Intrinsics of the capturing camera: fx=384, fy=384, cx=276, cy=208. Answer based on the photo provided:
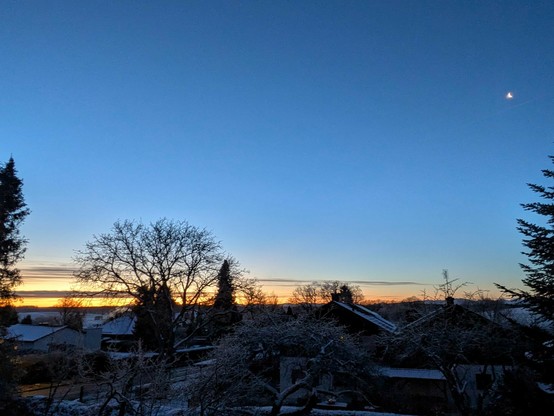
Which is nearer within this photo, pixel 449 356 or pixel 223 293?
pixel 449 356

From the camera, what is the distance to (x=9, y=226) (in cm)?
2533

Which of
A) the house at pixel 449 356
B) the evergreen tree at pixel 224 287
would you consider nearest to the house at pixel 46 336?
the evergreen tree at pixel 224 287

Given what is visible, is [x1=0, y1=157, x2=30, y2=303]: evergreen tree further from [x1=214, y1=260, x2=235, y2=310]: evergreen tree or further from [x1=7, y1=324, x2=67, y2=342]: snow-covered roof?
[x1=7, y1=324, x2=67, y2=342]: snow-covered roof

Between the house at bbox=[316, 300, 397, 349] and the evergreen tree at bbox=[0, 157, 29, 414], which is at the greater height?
the evergreen tree at bbox=[0, 157, 29, 414]

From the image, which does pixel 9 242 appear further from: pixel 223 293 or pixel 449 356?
pixel 449 356

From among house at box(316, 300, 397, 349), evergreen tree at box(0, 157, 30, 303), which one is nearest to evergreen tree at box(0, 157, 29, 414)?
evergreen tree at box(0, 157, 30, 303)

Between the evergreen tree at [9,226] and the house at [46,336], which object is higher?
the evergreen tree at [9,226]

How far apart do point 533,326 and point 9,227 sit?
2960cm

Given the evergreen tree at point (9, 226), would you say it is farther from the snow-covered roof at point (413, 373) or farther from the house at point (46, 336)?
the house at point (46, 336)

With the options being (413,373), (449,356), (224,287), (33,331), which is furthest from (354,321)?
(33,331)

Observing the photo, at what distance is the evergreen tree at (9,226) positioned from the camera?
24.2 metres

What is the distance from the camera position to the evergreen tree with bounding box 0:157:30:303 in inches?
953

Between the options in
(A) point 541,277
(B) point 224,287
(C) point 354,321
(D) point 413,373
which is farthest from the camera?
(B) point 224,287

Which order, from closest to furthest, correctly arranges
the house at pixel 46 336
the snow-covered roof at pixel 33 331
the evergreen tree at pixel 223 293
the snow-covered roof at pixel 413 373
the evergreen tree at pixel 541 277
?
1. the evergreen tree at pixel 541 277
2. the snow-covered roof at pixel 413 373
3. the evergreen tree at pixel 223 293
4. the house at pixel 46 336
5. the snow-covered roof at pixel 33 331
